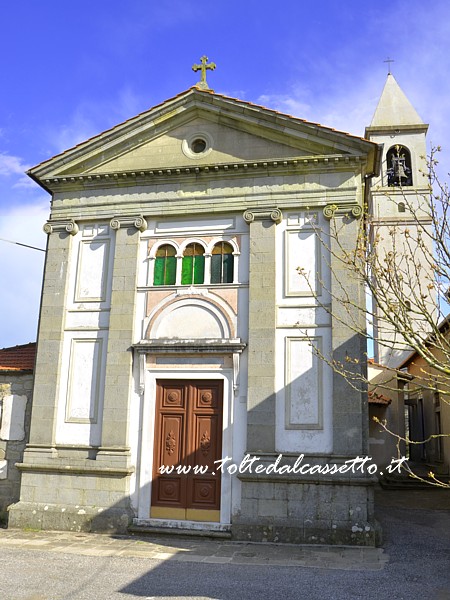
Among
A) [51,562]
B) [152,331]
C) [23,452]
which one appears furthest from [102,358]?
[51,562]

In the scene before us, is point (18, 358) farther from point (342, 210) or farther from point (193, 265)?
point (342, 210)

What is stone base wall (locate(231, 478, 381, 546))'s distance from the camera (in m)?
10.4

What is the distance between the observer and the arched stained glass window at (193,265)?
12.4 m

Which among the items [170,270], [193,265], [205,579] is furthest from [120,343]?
[205,579]

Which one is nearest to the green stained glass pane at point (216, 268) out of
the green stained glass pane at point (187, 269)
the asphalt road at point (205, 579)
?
the green stained glass pane at point (187, 269)

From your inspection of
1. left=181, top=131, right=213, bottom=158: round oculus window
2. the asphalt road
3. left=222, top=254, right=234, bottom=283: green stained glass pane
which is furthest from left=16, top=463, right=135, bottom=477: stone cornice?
left=181, top=131, right=213, bottom=158: round oculus window

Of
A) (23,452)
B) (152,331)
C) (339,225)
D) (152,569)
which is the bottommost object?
(152,569)

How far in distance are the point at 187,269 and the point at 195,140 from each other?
304 cm

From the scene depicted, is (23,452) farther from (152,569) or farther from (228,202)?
(228,202)

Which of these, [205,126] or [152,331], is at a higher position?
[205,126]

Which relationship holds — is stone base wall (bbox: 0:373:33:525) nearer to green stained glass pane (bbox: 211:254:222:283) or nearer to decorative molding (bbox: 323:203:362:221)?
green stained glass pane (bbox: 211:254:222:283)

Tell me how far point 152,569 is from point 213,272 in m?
5.95

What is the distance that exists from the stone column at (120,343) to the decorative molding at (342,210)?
3.98 metres

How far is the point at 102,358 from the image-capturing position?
12.3 metres
